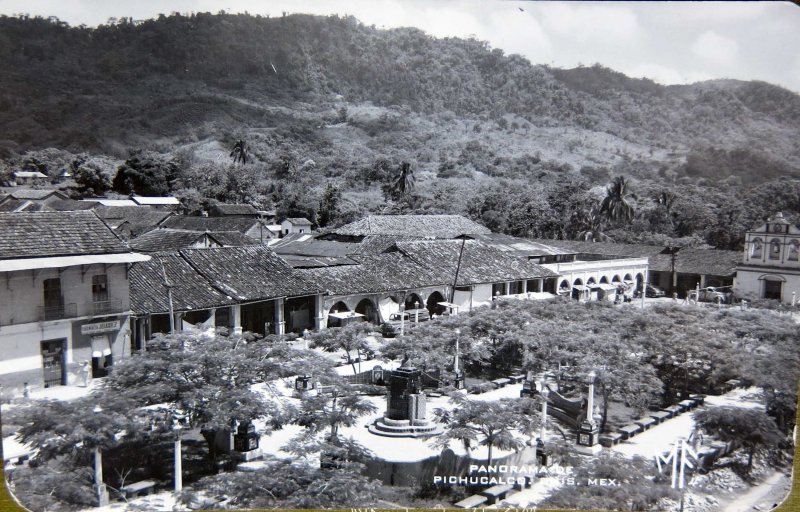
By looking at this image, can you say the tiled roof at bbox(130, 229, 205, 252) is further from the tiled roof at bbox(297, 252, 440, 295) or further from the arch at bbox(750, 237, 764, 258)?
the arch at bbox(750, 237, 764, 258)

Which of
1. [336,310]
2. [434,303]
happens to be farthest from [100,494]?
[434,303]

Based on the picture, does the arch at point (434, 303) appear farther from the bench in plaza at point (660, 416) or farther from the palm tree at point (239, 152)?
the bench in plaza at point (660, 416)

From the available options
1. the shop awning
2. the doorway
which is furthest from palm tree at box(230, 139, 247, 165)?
the doorway

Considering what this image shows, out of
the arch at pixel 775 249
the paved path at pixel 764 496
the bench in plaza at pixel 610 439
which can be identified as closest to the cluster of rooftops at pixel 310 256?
the arch at pixel 775 249

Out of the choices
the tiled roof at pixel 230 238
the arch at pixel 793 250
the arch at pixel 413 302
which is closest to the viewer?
the arch at pixel 793 250

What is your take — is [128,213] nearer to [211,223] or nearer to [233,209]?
[233,209]

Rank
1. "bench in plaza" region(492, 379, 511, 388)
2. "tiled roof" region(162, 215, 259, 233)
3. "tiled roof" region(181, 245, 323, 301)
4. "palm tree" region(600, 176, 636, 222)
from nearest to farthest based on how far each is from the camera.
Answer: "bench in plaza" region(492, 379, 511, 388), "tiled roof" region(181, 245, 323, 301), "palm tree" region(600, 176, 636, 222), "tiled roof" region(162, 215, 259, 233)
